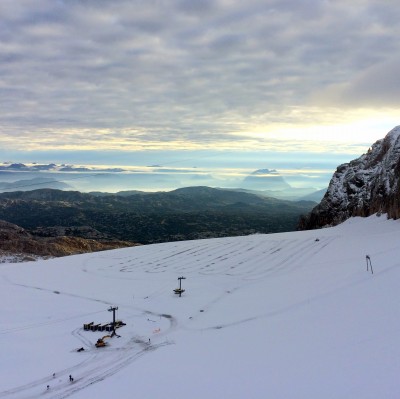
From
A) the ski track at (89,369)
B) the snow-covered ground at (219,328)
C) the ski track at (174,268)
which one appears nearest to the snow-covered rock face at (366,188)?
the snow-covered ground at (219,328)

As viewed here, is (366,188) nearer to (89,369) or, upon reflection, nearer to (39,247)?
(89,369)

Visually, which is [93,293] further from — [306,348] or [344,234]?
[344,234]

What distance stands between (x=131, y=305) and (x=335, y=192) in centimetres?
4058

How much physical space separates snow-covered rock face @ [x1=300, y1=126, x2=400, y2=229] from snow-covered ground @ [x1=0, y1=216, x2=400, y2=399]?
→ 997 centimetres

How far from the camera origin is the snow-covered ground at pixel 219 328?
11.3m

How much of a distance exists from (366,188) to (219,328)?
38.8 m

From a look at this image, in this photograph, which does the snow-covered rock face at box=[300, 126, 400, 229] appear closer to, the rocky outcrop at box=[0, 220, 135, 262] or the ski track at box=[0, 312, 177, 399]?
the ski track at box=[0, 312, 177, 399]

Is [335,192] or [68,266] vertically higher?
[335,192]

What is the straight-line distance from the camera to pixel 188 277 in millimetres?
28906

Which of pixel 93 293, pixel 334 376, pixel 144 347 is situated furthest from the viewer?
pixel 93 293

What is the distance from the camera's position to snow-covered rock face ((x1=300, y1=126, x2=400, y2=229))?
42.5 metres

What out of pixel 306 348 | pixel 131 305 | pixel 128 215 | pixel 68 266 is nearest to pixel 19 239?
pixel 68 266

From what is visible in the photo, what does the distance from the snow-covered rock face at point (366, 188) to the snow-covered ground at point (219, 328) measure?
997 centimetres

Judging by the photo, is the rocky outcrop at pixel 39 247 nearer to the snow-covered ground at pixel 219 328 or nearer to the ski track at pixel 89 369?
the snow-covered ground at pixel 219 328
